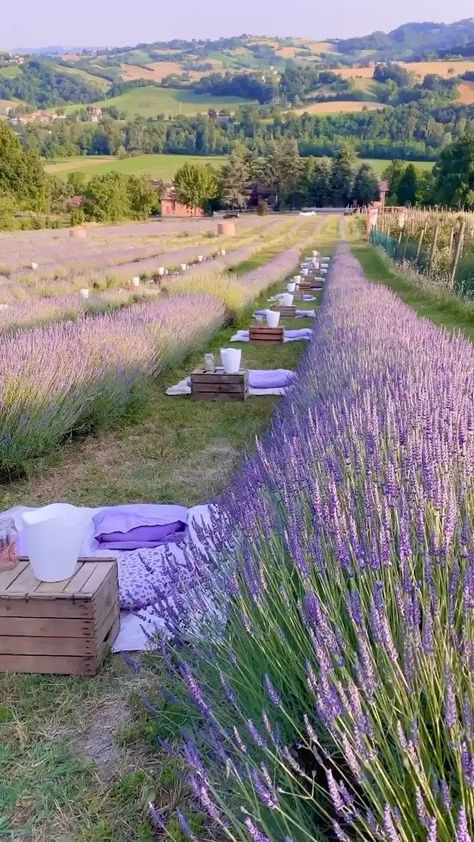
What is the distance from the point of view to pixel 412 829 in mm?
1217

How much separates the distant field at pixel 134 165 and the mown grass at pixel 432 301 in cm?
5574

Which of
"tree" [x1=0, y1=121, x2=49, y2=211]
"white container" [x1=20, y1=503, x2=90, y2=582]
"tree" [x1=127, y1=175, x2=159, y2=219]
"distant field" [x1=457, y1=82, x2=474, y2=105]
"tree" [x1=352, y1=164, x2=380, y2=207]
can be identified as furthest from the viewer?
"distant field" [x1=457, y1=82, x2=474, y2=105]

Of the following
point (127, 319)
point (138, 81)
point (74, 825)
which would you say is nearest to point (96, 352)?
point (127, 319)

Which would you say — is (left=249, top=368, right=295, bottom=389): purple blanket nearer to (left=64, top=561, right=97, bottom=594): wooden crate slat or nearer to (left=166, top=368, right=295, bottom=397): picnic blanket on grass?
(left=166, top=368, right=295, bottom=397): picnic blanket on grass

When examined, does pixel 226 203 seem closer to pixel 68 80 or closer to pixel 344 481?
pixel 344 481

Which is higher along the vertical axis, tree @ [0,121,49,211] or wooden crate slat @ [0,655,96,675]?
wooden crate slat @ [0,655,96,675]

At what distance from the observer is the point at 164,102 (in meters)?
140

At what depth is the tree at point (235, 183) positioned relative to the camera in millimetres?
64938

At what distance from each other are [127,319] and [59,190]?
52.2 m

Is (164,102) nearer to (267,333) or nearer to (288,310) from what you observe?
(288,310)

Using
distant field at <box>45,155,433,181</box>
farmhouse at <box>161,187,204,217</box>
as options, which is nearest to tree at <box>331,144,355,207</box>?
distant field at <box>45,155,433,181</box>

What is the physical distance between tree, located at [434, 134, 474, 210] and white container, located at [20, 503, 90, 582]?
42.1 m

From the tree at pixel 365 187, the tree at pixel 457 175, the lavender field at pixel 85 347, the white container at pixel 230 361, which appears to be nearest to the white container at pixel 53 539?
the lavender field at pixel 85 347

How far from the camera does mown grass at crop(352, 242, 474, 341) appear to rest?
33.4 feet
